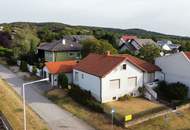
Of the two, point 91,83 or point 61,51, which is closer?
point 91,83

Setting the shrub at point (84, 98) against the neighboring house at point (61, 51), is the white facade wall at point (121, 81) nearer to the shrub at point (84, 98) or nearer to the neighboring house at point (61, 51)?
the shrub at point (84, 98)

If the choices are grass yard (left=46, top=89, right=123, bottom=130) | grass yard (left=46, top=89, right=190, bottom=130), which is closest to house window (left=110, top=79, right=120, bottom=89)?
grass yard (left=46, top=89, right=190, bottom=130)

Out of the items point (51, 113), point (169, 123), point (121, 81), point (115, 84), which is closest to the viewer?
point (169, 123)

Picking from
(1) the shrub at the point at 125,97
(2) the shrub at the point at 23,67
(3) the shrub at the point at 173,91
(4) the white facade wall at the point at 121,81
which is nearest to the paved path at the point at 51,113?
(4) the white facade wall at the point at 121,81

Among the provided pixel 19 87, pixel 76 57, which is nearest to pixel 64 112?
pixel 19 87

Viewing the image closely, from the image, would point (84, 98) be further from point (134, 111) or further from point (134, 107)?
point (134, 111)

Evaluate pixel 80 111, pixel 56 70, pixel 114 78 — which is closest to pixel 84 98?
pixel 80 111
